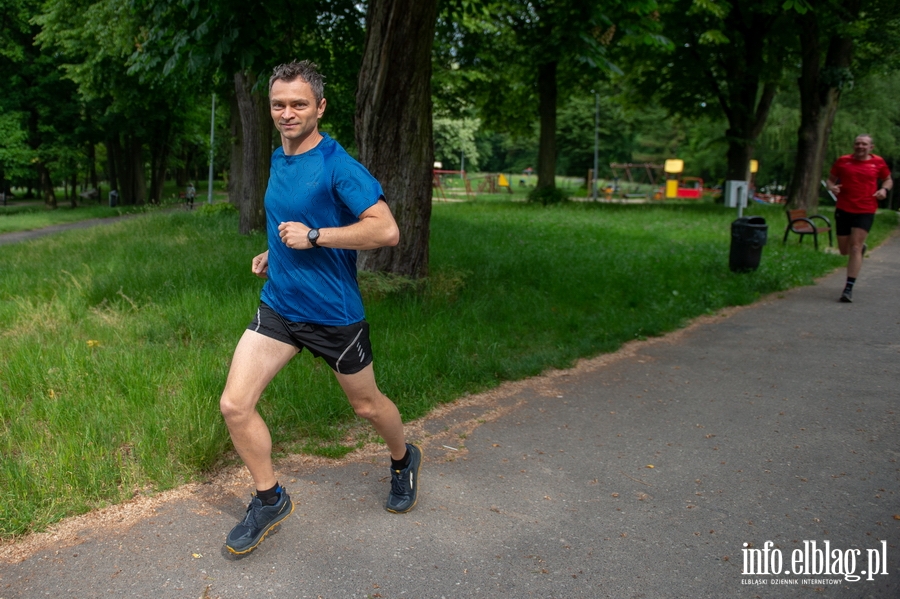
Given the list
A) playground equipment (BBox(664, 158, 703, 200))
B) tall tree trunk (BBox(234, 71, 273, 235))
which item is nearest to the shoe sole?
tall tree trunk (BBox(234, 71, 273, 235))

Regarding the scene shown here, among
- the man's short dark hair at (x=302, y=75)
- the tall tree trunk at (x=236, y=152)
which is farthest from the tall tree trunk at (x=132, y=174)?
the man's short dark hair at (x=302, y=75)

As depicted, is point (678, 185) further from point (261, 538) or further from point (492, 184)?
point (261, 538)

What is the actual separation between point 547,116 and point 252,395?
26.2 m

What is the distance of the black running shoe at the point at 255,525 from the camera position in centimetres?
345

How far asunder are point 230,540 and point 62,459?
124 centimetres

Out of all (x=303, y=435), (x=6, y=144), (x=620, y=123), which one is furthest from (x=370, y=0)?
(x=620, y=123)

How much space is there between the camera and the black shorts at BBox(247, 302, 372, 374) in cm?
355

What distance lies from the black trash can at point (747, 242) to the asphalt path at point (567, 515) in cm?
542

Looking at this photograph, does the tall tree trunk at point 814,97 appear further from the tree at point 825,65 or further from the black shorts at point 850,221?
the black shorts at point 850,221

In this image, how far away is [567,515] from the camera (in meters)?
3.95

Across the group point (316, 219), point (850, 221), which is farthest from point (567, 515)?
point (850, 221)

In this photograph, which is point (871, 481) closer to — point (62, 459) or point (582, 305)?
point (62, 459)

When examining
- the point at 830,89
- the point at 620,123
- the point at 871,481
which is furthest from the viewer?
the point at 620,123

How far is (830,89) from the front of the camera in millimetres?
23078
